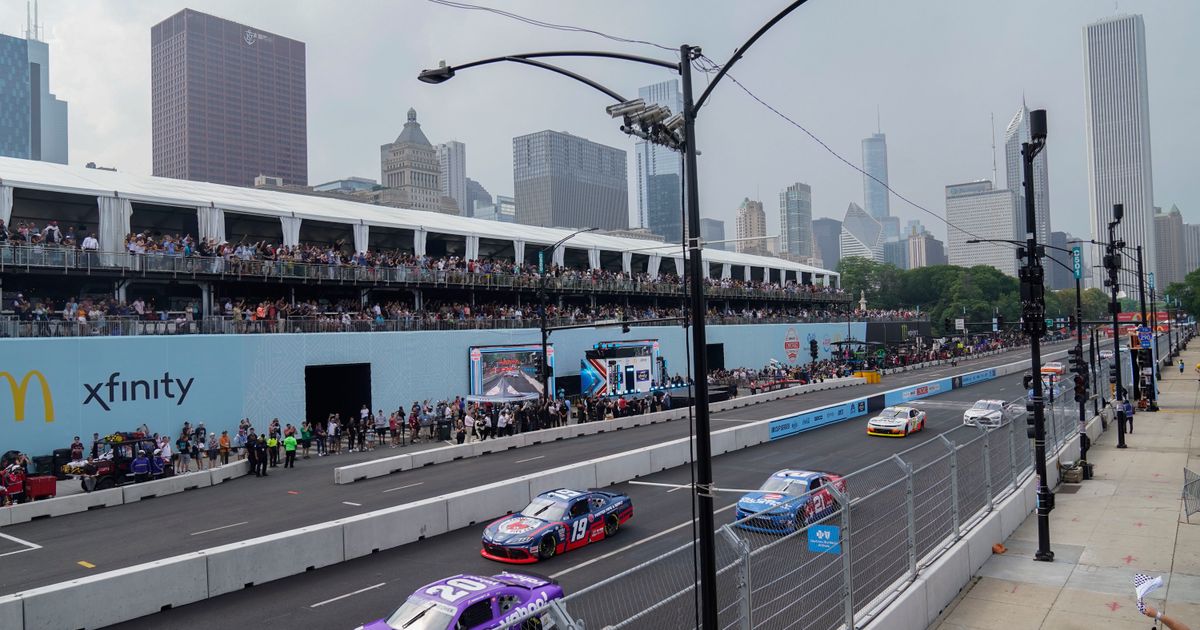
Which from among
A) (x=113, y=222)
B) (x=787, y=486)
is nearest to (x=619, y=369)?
(x=113, y=222)

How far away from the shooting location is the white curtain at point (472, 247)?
175ft

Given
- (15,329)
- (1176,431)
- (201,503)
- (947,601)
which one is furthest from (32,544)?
(1176,431)

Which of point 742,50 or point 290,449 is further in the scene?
point 290,449

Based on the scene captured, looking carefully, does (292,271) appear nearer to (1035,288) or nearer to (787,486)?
(787,486)

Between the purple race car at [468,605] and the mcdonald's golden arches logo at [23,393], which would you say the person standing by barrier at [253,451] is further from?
the purple race car at [468,605]

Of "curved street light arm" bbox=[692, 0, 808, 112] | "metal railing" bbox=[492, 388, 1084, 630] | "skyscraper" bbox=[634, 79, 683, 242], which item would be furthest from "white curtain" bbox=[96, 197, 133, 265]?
"curved street light arm" bbox=[692, 0, 808, 112]

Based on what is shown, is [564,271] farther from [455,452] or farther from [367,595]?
[367,595]

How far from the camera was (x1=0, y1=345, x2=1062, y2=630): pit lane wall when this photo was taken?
12.3 meters

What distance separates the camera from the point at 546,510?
1716cm

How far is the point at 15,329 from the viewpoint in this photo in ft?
94.7

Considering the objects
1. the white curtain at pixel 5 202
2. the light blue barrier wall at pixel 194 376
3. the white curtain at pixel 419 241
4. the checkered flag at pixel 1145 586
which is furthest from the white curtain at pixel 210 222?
the checkered flag at pixel 1145 586

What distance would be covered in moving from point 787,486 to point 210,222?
33.1 metres

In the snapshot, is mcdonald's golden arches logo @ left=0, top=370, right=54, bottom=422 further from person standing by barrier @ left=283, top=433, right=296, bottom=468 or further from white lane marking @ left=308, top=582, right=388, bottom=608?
white lane marking @ left=308, top=582, right=388, bottom=608

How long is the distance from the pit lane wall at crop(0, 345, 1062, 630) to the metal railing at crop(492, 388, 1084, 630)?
12.3 ft
